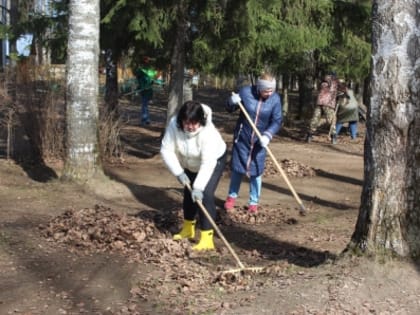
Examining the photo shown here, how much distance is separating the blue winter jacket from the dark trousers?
4.07ft

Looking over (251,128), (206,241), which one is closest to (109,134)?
(251,128)

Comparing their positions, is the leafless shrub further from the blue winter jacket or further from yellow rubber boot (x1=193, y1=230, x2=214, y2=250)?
yellow rubber boot (x1=193, y1=230, x2=214, y2=250)

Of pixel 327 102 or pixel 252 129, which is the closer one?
pixel 252 129

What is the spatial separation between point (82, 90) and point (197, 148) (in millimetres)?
2986

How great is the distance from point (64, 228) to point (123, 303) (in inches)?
75.0

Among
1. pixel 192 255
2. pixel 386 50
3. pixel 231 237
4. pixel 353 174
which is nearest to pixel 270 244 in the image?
pixel 231 237

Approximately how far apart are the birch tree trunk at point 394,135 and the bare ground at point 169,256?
0.24 metres

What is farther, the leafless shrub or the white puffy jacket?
the leafless shrub

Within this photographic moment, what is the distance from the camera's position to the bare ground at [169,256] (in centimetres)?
423

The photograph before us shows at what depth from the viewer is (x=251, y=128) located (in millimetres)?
7273

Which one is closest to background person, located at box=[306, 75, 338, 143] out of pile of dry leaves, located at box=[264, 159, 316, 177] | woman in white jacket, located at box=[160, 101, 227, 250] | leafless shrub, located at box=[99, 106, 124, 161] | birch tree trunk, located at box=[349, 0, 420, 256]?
pile of dry leaves, located at box=[264, 159, 316, 177]

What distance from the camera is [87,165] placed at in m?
8.37

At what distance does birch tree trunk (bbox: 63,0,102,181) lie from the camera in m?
8.02

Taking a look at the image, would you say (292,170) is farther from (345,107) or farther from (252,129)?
(345,107)
